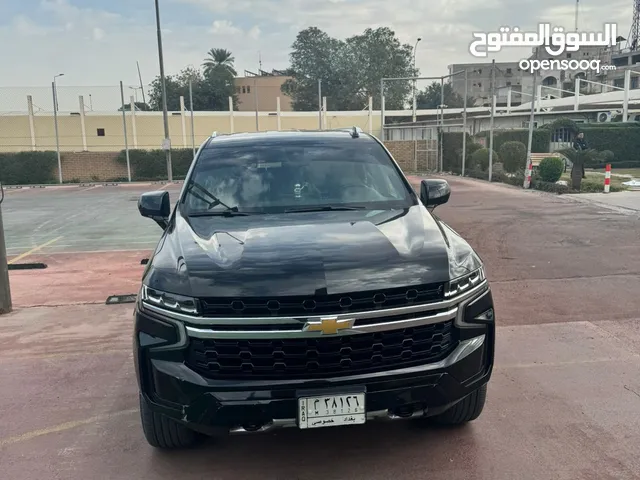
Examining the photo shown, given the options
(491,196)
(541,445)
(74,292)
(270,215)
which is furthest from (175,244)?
(491,196)

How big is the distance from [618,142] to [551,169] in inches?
593

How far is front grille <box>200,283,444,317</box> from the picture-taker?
2.77m

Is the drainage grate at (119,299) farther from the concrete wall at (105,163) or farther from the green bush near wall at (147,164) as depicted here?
the green bush near wall at (147,164)

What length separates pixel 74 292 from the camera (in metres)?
7.45

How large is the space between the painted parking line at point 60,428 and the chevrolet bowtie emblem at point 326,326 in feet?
6.29

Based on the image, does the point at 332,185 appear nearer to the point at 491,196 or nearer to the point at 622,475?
the point at 622,475

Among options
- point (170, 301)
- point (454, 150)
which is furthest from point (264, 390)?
point (454, 150)

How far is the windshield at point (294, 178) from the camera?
13.3ft

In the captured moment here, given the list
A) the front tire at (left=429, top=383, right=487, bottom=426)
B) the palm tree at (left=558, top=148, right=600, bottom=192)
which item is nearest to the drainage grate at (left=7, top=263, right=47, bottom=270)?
the front tire at (left=429, top=383, right=487, bottom=426)

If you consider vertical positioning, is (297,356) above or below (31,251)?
above

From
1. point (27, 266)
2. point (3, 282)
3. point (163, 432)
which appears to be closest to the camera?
point (163, 432)

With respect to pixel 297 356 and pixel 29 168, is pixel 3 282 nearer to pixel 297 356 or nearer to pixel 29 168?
pixel 297 356

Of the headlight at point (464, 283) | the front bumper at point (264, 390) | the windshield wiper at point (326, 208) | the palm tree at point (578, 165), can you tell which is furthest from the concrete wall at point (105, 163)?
the front bumper at point (264, 390)

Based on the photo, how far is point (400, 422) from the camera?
374 cm
